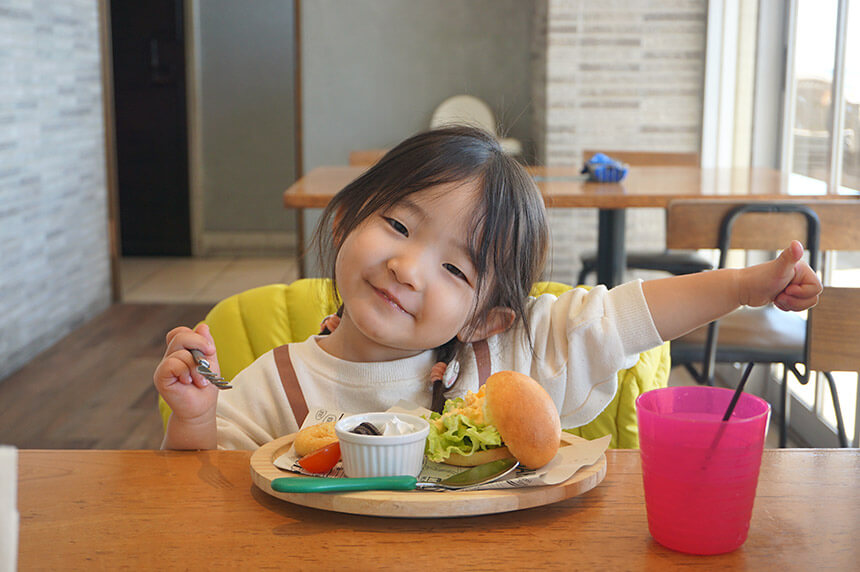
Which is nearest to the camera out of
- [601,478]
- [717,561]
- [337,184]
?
[717,561]

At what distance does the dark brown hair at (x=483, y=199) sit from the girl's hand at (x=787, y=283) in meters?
0.26

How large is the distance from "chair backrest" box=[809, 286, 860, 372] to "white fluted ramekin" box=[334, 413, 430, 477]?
583 mm

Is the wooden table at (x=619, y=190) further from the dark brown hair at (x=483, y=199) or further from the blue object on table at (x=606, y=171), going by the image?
the dark brown hair at (x=483, y=199)

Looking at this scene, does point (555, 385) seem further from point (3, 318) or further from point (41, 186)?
point (41, 186)

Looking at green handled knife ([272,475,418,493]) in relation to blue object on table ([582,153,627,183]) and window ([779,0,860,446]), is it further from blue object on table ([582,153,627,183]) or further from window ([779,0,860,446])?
blue object on table ([582,153,627,183])

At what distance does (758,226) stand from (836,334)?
3.81ft

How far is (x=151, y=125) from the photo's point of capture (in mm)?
6230

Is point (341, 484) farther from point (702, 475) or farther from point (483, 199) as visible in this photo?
point (483, 199)

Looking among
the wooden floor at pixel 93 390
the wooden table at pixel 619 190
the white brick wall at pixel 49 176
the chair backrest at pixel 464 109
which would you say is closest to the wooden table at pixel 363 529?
the wooden table at pixel 619 190

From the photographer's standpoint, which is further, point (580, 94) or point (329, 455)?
point (580, 94)

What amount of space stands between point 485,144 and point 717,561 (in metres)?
0.56

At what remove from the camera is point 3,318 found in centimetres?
364

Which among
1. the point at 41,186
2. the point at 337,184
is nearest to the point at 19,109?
the point at 41,186

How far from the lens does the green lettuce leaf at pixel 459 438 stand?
0.75 metres
